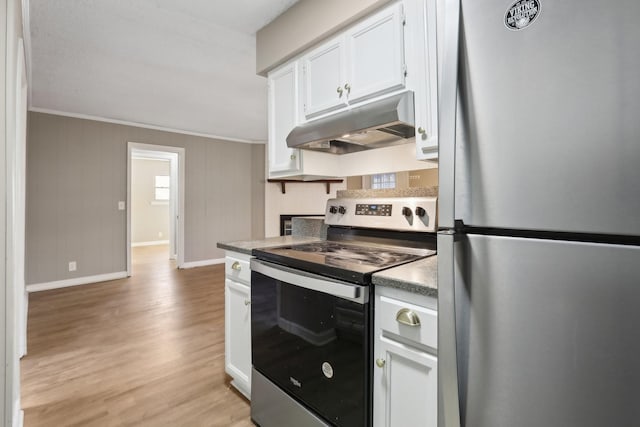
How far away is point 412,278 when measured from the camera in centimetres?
106

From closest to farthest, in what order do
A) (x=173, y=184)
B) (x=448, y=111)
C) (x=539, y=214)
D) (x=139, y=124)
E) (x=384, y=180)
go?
(x=539, y=214) → (x=448, y=111) → (x=384, y=180) → (x=139, y=124) → (x=173, y=184)

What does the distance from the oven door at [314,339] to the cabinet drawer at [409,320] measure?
0.20ft

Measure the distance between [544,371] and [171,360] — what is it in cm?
245

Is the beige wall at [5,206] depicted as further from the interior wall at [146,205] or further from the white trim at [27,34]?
the interior wall at [146,205]

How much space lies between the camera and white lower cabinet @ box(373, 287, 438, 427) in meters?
1.00

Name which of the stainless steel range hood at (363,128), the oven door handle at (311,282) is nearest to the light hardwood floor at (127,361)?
the oven door handle at (311,282)

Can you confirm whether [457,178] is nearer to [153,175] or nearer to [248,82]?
[248,82]

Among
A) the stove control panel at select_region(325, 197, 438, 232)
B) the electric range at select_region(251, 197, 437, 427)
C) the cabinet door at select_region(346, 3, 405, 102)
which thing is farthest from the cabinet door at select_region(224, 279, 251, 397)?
the cabinet door at select_region(346, 3, 405, 102)

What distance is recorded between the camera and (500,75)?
678 millimetres

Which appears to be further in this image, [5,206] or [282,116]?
[282,116]

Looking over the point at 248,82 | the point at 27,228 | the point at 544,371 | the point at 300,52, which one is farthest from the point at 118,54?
the point at 544,371

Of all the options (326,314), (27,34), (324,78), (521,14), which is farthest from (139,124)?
(521,14)

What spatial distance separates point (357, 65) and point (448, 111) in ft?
3.59

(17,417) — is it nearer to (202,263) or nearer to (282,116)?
(282,116)
